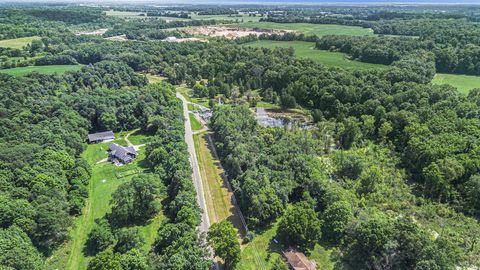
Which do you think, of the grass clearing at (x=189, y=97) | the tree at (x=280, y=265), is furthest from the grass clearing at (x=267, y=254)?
the grass clearing at (x=189, y=97)

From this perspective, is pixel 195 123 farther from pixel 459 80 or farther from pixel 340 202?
pixel 459 80

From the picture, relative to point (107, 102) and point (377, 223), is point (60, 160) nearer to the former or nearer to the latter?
point (107, 102)

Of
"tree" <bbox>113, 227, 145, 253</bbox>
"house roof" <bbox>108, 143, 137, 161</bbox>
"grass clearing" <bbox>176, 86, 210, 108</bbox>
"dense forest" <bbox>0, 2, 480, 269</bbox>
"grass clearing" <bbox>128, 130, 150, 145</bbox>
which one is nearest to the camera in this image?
"dense forest" <bbox>0, 2, 480, 269</bbox>

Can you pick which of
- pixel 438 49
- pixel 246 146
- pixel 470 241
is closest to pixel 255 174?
pixel 246 146

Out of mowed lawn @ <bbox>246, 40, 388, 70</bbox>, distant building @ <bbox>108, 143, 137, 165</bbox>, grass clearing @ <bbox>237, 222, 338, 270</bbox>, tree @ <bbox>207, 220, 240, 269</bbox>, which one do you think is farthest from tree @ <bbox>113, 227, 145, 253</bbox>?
mowed lawn @ <bbox>246, 40, 388, 70</bbox>

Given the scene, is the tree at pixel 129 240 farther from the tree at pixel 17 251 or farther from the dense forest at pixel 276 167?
the tree at pixel 17 251

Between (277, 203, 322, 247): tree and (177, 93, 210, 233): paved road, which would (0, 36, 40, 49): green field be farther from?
(277, 203, 322, 247): tree

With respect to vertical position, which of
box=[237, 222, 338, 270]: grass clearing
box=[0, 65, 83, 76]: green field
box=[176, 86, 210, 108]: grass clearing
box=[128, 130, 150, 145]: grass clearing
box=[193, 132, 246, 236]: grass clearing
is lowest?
box=[237, 222, 338, 270]: grass clearing
